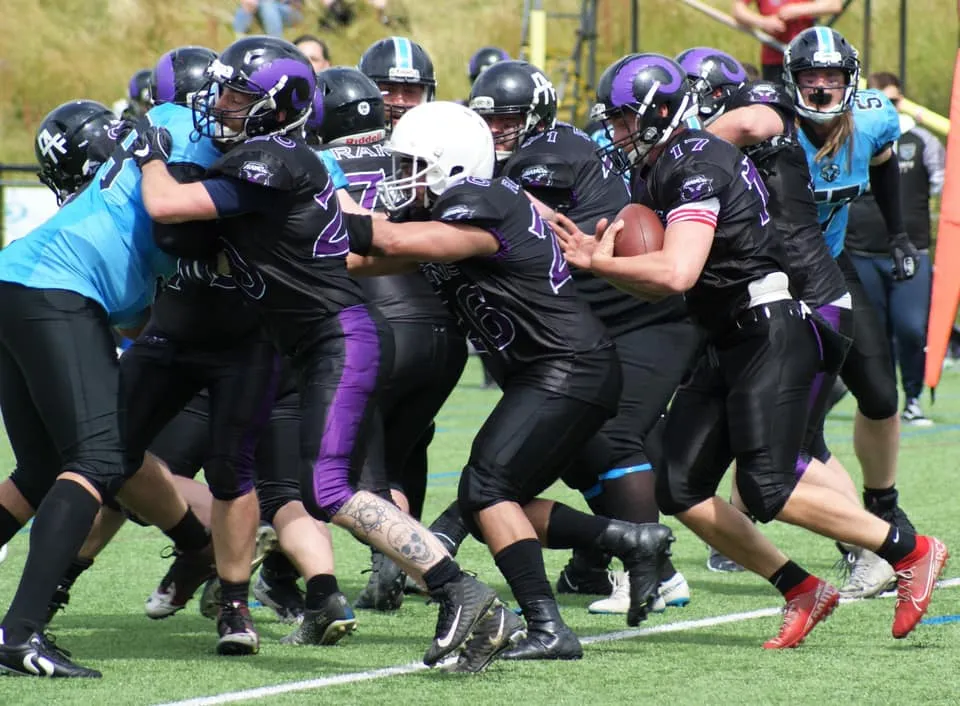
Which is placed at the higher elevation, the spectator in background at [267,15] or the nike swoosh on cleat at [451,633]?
the nike swoosh on cleat at [451,633]

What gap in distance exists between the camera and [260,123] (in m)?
4.54

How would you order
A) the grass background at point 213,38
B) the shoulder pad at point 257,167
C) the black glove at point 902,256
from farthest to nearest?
the grass background at point 213,38 < the black glove at point 902,256 < the shoulder pad at point 257,167

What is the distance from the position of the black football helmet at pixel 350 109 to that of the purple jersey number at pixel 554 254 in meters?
1.33

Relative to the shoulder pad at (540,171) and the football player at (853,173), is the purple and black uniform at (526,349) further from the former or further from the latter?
the football player at (853,173)

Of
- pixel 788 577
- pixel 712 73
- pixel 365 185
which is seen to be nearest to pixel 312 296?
pixel 365 185

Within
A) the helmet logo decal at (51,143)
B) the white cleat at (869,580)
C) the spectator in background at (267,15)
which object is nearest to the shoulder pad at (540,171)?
the helmet logo decal at (51,143)

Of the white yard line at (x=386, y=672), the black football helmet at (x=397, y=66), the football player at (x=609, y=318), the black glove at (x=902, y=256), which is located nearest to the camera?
the white yard line at (x=386, y=672)

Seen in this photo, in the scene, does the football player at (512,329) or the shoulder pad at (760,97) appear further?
the shoulder pad at (760,97)

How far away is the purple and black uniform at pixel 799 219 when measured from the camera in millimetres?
5395

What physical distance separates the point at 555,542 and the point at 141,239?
1.55 m

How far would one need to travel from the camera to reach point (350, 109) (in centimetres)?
577

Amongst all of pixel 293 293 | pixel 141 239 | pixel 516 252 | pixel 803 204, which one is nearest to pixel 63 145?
pixel 141 239

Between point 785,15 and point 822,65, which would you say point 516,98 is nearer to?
point 822,65

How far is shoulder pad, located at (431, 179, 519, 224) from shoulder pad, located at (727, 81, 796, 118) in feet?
4.18
